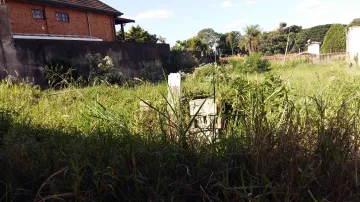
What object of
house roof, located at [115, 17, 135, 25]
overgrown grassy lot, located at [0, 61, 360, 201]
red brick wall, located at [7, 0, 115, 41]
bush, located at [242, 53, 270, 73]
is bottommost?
overgrown grassy lot, located at [0, 61, 360, 201]

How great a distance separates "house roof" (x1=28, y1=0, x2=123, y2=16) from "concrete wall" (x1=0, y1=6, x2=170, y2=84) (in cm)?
560

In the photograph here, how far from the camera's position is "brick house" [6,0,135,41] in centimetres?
1338

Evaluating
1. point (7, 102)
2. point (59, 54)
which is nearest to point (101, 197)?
point (7, 102)

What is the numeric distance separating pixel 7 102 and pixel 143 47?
30.9 feet

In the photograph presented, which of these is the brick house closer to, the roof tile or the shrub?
the roof tile

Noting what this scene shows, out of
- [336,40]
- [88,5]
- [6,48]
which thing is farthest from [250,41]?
[336,40]

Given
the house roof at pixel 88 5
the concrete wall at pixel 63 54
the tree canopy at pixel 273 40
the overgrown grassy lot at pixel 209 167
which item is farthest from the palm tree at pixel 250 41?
the house roof at pixel 88 5

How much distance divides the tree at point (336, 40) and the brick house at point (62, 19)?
1905cm

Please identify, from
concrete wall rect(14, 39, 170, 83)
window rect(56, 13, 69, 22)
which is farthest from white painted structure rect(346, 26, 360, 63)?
window rect(56, 13, 69, 22)

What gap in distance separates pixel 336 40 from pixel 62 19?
22987mm

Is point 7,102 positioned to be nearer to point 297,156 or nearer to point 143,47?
point 297,156

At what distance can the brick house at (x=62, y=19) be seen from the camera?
1338 cm

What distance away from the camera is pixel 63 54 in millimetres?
9375

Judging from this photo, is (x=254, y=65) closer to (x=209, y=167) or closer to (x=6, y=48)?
(x=6, y=48)
